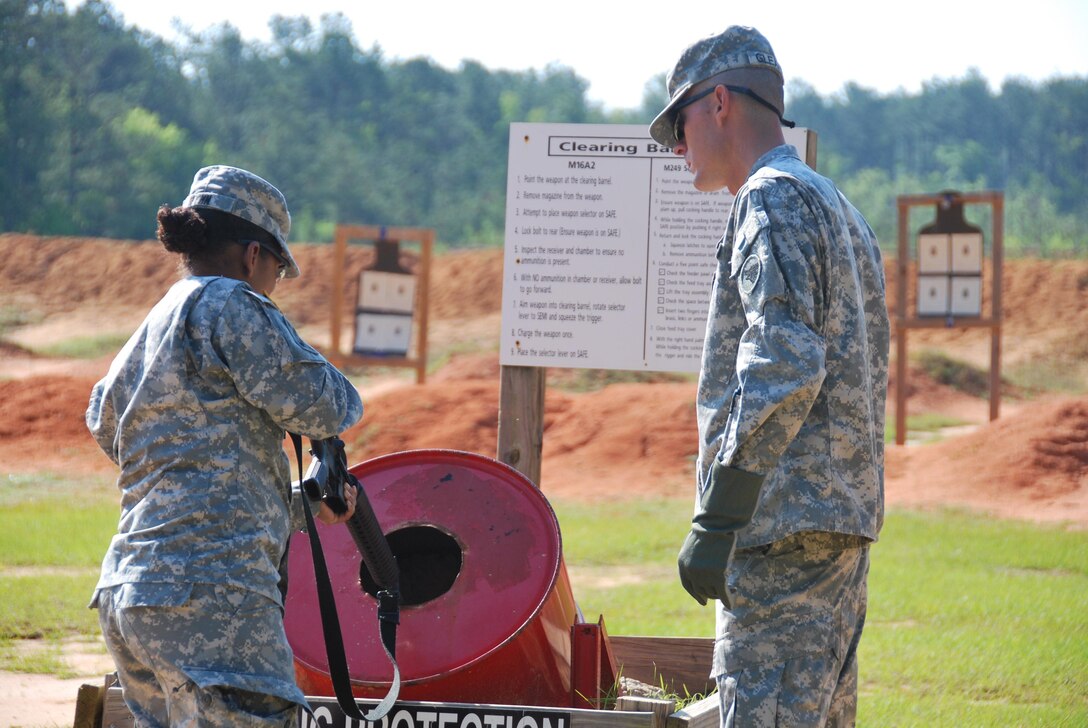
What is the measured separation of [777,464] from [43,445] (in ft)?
56.0

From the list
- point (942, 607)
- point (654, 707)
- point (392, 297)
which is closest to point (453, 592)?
point (654, 707)

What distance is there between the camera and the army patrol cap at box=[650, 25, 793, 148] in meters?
2.70

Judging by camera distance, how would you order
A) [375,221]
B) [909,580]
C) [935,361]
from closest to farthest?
[909,580] → [935,361] → [375,221]

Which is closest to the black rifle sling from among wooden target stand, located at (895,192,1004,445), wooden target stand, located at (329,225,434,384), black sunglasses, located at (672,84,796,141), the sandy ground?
black sunglasses, located at (672,84,796,141)

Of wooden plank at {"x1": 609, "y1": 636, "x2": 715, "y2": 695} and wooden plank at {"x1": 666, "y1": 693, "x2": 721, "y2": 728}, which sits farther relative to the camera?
wooden plank at {"x1": 609, "y1": 636, "x2": 715, "y2": 695}

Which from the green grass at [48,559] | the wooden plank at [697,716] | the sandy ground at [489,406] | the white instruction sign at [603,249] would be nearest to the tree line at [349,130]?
the sandy ground at [489,406]

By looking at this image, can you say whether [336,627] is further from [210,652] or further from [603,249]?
[603,249]

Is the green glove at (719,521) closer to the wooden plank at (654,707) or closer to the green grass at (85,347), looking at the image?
the wooden plank at (654,707)

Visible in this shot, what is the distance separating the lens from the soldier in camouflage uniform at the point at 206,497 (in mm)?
2490

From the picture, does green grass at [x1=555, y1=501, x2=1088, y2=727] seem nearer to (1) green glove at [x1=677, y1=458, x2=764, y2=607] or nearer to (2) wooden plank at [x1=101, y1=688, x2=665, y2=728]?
(2) wooden plank at [x1=101, y1=688, x2=665, y2=728]

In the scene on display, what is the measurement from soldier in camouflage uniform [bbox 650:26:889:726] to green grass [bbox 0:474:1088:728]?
292cm

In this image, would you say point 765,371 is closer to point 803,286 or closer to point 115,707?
point 803,286

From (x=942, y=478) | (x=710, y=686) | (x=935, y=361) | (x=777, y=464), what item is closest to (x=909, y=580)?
(x=710, y=686)

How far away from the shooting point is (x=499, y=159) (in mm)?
56594
